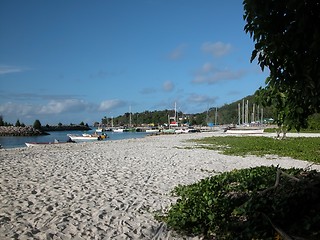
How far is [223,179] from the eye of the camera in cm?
855

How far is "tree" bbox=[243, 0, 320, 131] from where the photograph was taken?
3.12m

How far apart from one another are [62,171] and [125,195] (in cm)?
468

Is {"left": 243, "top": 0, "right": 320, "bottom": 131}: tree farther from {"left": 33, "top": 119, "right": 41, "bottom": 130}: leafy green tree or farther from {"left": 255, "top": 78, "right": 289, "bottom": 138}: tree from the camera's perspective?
{"left": 33, "top": 119, "right": 41, "bottom": 130}: leafy green tree

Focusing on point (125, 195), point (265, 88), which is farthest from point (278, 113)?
point (125, 195)

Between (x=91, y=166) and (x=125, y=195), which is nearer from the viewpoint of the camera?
(x=125, y=195)

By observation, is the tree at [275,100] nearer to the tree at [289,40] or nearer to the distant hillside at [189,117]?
the tree at [289,40]

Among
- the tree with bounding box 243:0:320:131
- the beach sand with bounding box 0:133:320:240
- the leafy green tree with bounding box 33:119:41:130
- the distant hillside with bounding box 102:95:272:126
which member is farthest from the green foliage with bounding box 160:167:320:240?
the distant hillside with bounding box 102:95:272:126

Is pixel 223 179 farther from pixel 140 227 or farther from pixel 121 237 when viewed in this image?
pixel 121 237

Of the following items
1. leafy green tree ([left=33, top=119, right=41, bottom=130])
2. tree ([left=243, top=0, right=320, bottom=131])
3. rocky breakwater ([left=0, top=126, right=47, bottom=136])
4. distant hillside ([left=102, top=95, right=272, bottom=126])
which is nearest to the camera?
tree ([left=243, top=0, right=320, bottom=131])

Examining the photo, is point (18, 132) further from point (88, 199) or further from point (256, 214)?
point (256, 214)

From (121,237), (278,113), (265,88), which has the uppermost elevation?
(265,88)

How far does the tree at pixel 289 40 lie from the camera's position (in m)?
3.12

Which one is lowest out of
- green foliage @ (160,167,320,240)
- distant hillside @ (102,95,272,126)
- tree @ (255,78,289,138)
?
green foliage @ (160,167,320,240)

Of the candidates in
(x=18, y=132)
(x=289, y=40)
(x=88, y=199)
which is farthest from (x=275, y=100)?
(x=18, y=132)
